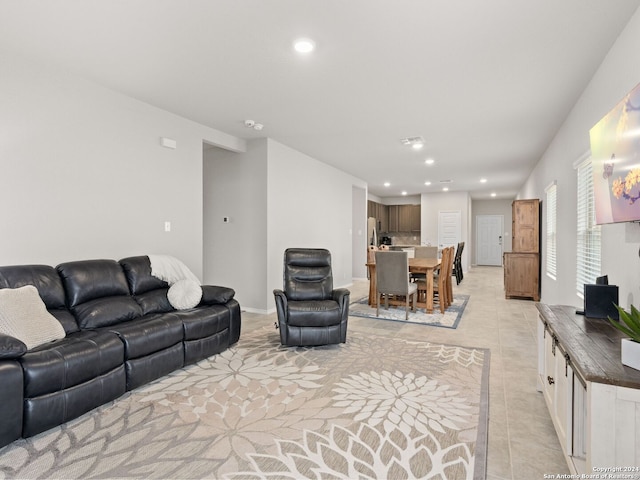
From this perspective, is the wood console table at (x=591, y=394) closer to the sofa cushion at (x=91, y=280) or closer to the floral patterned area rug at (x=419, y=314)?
the floral patterned area rug at (x=419, y=314)

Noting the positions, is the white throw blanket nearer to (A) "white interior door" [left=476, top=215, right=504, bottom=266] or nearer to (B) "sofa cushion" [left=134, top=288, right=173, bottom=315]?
(B) "sofa cushion" [left=134, top=288, right=173, bottom=315]

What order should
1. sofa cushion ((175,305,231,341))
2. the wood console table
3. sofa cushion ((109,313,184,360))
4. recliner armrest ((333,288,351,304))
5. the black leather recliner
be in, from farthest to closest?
recliner armrest ((333,288,351,304)) → the black leather recliner → sofa cushion ((175,305,231,341)) → sofa cushion ((109,313,184,360)) → the wood console table

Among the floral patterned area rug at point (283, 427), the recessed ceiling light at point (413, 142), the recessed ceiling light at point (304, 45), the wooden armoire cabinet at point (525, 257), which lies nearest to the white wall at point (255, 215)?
the recessed ceiling light at point (413, 142)

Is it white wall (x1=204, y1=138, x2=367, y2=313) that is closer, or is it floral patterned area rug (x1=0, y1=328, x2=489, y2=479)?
floral patterned area rug (x1=0, y1=328, x2=489, y2=479)

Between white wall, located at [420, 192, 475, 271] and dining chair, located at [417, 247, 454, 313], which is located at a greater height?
white wall, located at [420, 192, 475, 271]

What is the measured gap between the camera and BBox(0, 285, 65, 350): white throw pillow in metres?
2.27

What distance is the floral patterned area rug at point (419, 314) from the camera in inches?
191

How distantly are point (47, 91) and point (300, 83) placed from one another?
2246 millimetres

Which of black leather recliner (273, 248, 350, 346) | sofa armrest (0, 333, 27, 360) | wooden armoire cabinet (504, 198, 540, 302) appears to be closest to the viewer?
sofa armrest (0, 333, 27, 360)

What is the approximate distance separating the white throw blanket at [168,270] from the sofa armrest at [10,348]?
1496 mm

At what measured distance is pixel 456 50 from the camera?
2.69 meters

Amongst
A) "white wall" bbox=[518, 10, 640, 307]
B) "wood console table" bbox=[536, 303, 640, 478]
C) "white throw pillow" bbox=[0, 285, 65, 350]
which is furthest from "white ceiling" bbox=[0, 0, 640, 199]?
"wood console table" bbox=[536, 303, 640, 478]

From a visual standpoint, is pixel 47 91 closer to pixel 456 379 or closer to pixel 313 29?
pixel 313 29

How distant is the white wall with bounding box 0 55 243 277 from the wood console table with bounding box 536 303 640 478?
3.89 metres
